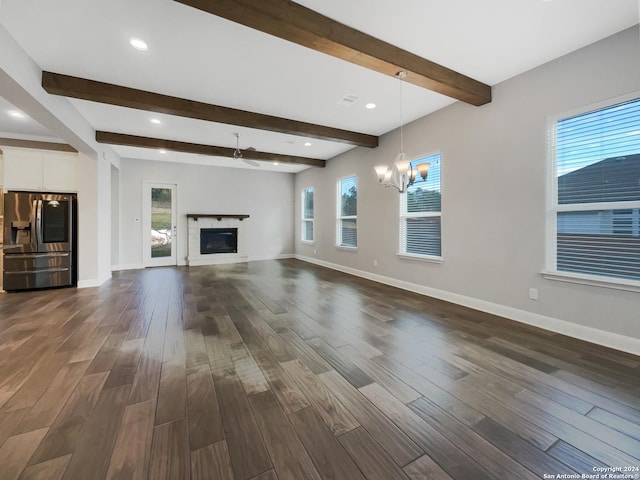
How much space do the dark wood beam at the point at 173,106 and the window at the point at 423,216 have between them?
1.63 metres

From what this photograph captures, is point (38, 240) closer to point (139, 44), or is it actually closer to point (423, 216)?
point (139, 44)

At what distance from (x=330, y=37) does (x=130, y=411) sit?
3164 mm

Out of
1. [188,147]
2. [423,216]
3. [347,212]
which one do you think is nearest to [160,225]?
[188,147]

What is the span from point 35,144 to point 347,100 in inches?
227

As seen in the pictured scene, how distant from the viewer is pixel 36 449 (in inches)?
55.9

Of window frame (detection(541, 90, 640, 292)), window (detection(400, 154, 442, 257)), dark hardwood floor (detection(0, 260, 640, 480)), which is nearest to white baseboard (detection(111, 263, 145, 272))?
dark hardwood floor (detection(0, 260, 640, 480))

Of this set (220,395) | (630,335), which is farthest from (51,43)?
(630,335)

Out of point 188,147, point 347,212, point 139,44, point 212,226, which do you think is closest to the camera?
point 139,44

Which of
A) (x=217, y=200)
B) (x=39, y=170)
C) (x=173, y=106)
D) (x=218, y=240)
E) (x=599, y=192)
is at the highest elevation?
(x=173, y=106)

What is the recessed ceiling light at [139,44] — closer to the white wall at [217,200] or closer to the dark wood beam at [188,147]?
the dark wood beam at [188,147]

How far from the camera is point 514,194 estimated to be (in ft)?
10.9

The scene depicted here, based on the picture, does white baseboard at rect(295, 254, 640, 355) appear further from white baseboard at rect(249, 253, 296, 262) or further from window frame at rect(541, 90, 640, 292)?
white baseboard at rect(249, 253, 296, 262)

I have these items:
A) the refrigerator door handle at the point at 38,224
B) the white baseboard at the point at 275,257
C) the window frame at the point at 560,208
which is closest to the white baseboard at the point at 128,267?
the refrigerator door handle at the point at 38,224

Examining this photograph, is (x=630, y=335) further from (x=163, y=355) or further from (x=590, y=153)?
(x=163, y=355)
